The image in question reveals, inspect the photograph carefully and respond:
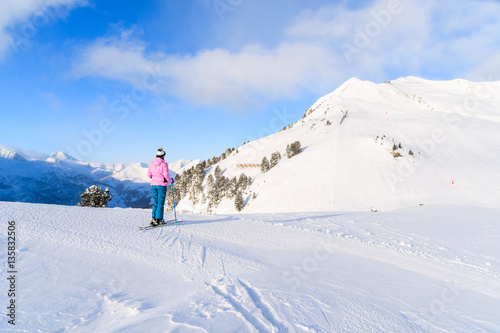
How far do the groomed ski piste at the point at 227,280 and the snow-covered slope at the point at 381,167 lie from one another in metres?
21.1

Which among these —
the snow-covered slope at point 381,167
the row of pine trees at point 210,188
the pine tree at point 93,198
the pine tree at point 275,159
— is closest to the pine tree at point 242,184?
the row of pine trees at point 210,188

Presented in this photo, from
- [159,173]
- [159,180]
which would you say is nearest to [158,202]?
[159,180]

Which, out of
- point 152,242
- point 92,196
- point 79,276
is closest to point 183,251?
point 152,242

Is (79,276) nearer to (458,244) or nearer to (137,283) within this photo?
(137,283)

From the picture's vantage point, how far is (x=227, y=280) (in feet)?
13.0

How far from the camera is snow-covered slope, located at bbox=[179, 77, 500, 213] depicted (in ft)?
88.8

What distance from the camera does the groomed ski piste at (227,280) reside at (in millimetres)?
2879

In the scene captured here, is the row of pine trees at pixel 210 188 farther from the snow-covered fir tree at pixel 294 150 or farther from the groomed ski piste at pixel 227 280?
the groomed ski piste at pixel 227 280

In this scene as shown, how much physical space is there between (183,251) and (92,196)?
3920 centimetres

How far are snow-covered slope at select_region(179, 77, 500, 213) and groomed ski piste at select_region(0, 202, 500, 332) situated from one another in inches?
829

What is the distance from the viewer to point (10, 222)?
16.8 feet

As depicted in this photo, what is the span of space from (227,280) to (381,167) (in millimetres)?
34744

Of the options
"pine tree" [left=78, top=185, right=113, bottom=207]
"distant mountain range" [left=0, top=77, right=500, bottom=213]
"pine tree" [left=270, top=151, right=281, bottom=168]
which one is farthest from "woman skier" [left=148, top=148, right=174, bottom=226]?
"pine tree" [left=270, top=151, right=281, bottom=168]

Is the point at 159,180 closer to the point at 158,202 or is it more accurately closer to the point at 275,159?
the point at 158,202
